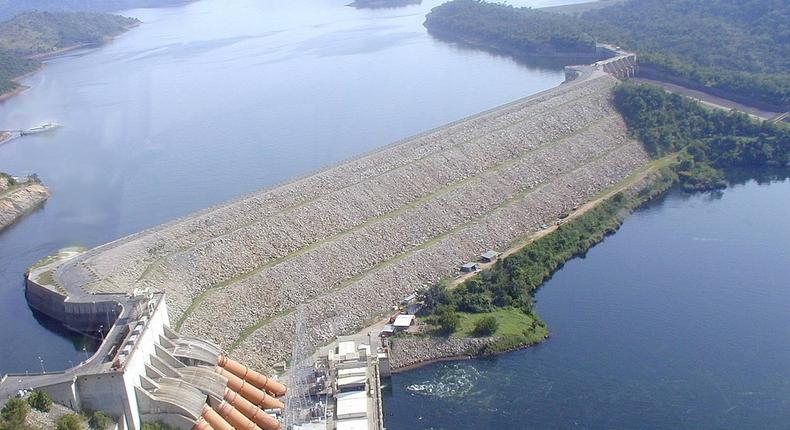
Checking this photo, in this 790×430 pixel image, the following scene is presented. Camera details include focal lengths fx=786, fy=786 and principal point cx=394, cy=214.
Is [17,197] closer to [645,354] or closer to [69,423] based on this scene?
[69,423]

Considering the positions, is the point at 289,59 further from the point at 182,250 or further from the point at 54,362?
the point at 54,362

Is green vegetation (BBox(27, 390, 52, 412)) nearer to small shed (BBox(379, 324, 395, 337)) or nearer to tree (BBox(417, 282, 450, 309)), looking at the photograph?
small shed (BBox(379, 324, 395, 337))

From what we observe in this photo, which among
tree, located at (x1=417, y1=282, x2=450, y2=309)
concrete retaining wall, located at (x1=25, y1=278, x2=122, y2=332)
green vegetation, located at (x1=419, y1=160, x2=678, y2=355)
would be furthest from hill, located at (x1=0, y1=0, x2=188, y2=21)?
tree, located at (x1=417, y1=282, x2=450, y2=309)

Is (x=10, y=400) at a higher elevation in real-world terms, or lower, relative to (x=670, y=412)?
A: higher

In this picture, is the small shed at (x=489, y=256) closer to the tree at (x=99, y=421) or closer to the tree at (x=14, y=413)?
the tree at (x=99, y=421)

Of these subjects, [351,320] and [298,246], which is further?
[298,246]

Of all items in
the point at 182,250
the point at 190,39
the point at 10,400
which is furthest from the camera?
the point at 190,39

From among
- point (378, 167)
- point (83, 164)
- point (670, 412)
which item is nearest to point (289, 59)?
point (83, 164)
